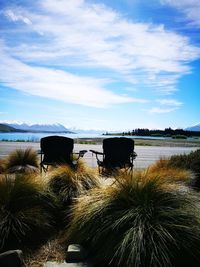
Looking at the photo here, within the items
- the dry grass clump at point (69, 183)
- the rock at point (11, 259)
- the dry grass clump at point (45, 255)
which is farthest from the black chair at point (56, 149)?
the rock at point (11, 259)

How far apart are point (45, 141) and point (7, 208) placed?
463cm

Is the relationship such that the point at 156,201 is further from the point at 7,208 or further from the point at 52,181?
the point at 52,181

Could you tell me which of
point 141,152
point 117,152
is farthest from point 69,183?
point 141,152

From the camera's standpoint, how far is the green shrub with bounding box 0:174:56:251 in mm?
4484

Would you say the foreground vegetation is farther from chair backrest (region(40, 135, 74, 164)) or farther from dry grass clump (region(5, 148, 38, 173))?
dry grass clump (region(5, 148, 38, 173))

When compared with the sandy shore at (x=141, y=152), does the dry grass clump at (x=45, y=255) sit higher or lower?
lower

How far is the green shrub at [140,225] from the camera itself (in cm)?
356

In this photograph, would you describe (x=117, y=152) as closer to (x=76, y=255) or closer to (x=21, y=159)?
(x=21, y=159)

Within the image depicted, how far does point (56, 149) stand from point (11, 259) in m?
5.56

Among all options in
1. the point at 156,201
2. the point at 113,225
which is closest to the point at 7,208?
the point at 113,225

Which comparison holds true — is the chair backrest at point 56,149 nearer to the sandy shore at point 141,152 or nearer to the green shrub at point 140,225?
the sandy shore at point 141,152

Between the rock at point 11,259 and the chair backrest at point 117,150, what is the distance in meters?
5.55

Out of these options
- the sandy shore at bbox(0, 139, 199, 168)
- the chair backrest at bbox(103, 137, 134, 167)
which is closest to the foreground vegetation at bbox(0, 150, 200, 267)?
the chair backrest at bbox(103, 137, 134, 167)

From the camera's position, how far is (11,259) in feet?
12.1
